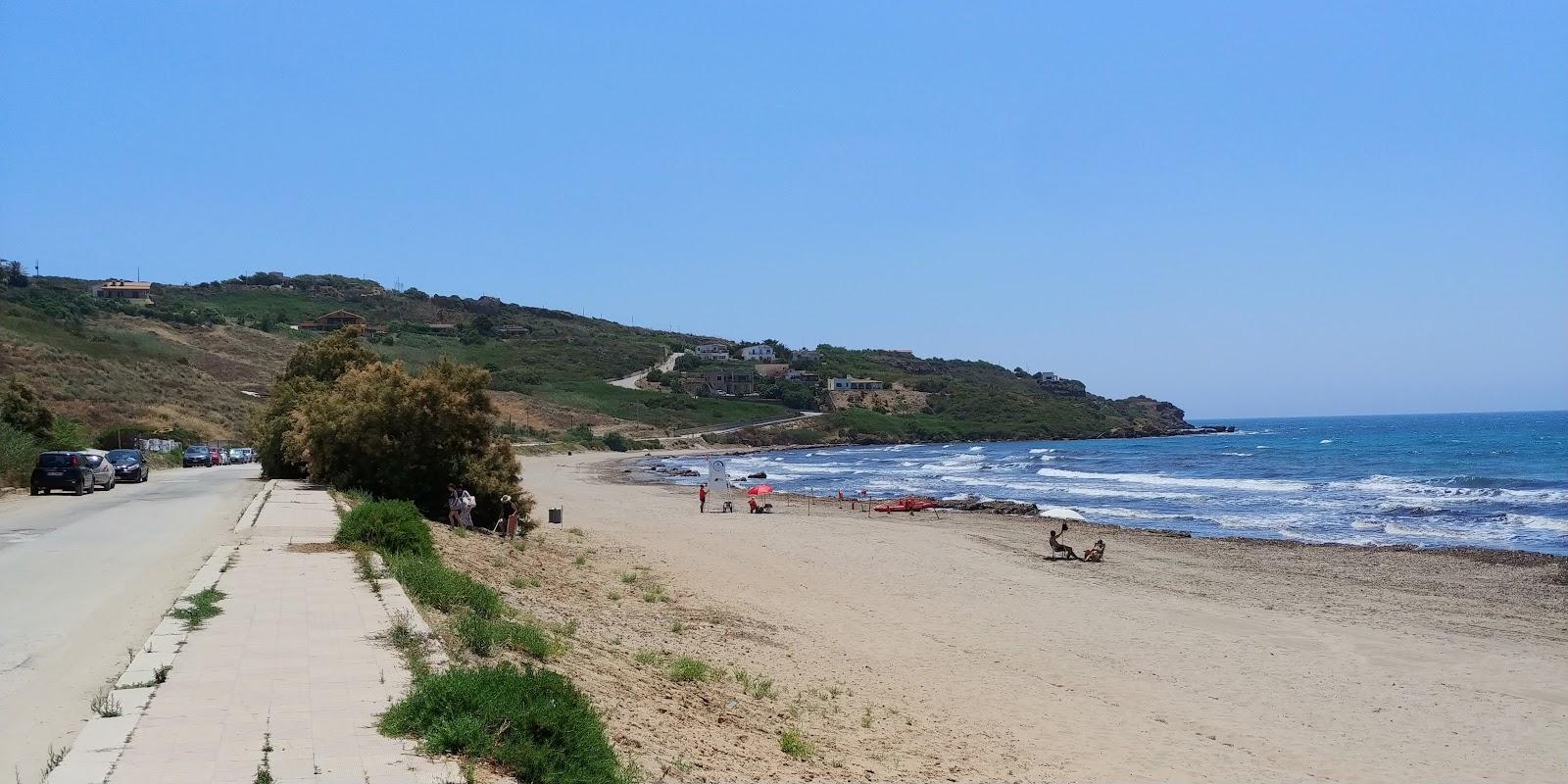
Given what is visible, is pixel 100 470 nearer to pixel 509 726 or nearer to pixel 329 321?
pixel 509 726

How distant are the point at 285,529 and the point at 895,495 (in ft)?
112

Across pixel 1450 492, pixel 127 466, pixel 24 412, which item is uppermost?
pixel 24 412

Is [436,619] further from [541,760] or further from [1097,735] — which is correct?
[1097,735]

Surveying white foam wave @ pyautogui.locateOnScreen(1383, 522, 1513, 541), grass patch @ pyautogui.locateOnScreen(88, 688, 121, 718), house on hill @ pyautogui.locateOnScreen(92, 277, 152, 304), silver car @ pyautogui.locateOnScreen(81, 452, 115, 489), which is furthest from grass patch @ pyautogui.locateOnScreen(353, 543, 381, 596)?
house on hill @ pyautogui.locateOnScreen(92, 277, 152, 304)

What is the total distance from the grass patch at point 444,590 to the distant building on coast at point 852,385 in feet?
446

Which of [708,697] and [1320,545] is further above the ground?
[708,697]

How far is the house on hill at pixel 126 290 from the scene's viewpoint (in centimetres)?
12584

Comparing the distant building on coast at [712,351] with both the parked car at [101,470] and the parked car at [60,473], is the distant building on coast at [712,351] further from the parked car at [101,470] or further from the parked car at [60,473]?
the parked car at [60,473]

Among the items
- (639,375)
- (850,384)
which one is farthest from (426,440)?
(850,384)

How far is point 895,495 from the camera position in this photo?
156 feet

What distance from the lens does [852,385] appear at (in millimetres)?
150125

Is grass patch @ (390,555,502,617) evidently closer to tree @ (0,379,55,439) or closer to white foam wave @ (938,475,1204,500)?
tree @ (0,379,55,439)

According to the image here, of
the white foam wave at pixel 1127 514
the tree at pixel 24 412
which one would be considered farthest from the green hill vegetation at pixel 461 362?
the white foam wave at pixel 1127 514

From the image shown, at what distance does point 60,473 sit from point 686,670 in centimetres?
2519
